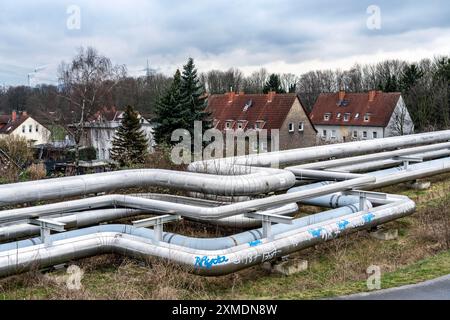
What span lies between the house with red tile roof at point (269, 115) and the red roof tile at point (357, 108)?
33.5 feet

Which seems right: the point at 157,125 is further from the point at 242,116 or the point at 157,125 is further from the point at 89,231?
the point at 89,231

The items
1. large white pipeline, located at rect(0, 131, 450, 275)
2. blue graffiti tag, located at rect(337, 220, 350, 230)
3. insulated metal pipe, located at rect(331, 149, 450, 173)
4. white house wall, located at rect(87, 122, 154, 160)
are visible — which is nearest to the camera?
large white pipeline, located at rect(0, 131, 450, 275)

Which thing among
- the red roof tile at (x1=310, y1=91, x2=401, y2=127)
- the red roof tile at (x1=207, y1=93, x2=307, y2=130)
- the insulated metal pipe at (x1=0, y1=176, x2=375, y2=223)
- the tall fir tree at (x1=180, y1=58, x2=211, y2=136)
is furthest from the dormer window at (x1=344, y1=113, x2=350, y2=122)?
the insulated metal pipe at (x1=0, y1=176, x2=375, y2=223)

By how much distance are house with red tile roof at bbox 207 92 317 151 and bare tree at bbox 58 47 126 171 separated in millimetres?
10946

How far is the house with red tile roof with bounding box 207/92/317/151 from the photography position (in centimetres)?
4500

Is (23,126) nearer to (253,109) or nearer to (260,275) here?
(253,109)

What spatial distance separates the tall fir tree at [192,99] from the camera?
3359 cm

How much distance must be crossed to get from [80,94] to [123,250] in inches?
1092

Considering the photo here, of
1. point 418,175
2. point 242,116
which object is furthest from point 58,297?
point 242,116

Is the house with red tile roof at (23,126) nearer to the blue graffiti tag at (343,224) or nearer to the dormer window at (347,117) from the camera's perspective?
the dormer window at (347,117)

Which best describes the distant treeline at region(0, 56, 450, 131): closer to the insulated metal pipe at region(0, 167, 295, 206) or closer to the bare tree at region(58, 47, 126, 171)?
the bare tree at region(58, 47, 126, 171)
